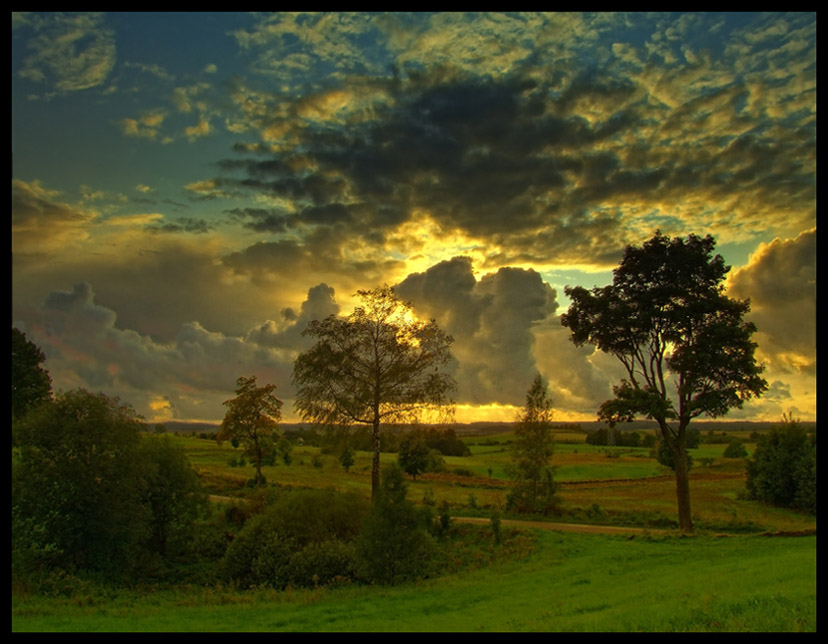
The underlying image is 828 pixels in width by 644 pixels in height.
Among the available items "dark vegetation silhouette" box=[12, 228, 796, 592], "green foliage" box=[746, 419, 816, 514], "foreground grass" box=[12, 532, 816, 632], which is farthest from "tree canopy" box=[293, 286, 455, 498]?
"green foliage" box=[746, 419, 816, 514]

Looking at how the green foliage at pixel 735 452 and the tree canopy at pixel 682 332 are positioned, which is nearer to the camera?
the tree canopy at pixel 682 332

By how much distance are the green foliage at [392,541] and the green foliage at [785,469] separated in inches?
1686

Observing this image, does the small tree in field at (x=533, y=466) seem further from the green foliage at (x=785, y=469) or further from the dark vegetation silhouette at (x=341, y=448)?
the green foliage at (x=785, y=469)

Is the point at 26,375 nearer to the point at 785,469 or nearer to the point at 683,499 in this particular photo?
the point at 683,499

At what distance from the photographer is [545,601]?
18344mm

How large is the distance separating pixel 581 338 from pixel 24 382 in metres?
64.3

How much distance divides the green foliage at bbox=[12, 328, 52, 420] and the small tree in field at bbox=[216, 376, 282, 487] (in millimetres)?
28859

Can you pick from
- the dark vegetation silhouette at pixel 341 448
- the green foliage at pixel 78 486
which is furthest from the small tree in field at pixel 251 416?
the green foliage at pixel 78 486

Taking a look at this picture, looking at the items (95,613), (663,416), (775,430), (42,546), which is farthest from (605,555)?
(775,430)

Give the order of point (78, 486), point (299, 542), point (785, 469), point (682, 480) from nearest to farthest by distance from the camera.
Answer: point (78, 486) < point (299, 542) < point (682, 480) < point (785, 469)

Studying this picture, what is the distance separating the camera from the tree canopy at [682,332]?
106 ft

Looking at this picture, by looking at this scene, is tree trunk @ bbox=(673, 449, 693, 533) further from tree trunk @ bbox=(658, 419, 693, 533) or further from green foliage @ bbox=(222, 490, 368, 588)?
green foliage @ bbox=(222, 490, 368, 588)

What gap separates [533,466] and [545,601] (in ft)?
85.8

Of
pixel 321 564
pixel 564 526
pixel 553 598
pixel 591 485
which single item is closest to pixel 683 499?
pixel 564 526
